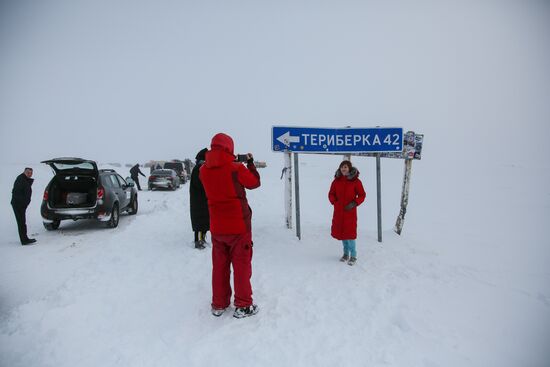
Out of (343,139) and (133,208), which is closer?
(343,139)

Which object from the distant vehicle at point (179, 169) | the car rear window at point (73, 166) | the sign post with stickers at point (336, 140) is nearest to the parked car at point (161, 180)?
the distant vehicle at point (179, 169)

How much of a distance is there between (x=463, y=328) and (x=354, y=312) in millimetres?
1218

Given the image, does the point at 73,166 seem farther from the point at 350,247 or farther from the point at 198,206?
the point at 350,247

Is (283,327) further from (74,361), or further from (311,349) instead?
(74,361)

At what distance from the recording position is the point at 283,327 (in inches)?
132

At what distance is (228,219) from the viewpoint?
343 cm

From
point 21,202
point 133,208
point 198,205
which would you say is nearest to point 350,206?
point 198,205

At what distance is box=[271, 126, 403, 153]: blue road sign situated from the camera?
6676mm

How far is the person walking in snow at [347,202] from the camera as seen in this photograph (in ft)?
16.8

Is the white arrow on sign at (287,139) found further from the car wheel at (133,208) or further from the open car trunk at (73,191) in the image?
the car wheel at (133,208)

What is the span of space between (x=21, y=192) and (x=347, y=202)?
734 cm

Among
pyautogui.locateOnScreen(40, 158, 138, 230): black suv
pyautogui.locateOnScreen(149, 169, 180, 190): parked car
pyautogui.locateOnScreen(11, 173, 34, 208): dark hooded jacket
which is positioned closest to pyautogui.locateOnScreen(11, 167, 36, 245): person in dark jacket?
pyautogui.locateOnScreen(11, 173, 34, 208): dark hooded jacket

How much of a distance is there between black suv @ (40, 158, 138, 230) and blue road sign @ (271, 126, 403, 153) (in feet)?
16.7

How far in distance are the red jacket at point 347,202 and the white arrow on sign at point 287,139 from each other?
71.1 inches
